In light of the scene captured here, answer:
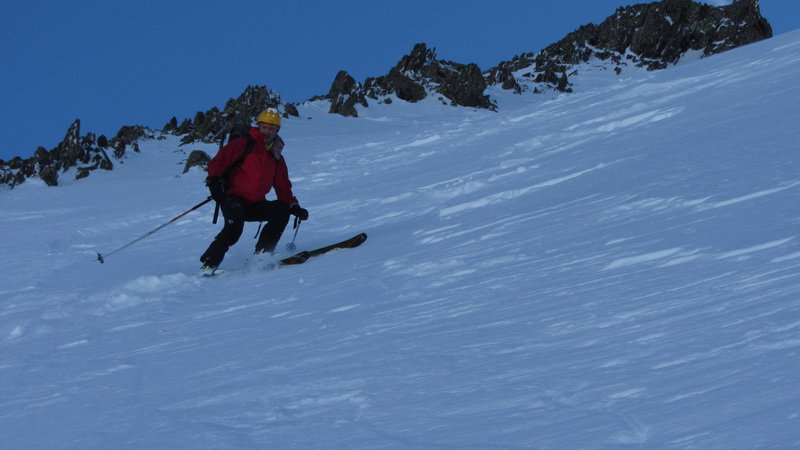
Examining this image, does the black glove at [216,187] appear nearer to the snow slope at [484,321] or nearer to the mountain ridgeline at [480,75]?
the snow slope at [484,321]

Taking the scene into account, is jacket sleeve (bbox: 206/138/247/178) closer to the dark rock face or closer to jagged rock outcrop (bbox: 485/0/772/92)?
the dark rock face

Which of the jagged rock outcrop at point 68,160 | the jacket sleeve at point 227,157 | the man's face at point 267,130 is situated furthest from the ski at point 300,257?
the jagged rock outcrop at point 68,160

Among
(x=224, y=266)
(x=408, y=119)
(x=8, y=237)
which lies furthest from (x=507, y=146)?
(x=408, y=119)

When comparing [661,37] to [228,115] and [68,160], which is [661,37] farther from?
[68,160]

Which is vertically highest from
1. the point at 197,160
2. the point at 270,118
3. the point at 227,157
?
the point at 197,160

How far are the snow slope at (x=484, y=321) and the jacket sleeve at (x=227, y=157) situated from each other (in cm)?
99

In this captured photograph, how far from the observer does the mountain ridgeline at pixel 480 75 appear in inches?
967

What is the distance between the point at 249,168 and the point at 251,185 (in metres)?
0.18

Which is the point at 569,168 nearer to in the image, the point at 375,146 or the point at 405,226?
the point at 405,226

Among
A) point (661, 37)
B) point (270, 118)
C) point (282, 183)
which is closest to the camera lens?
point (270, 118)

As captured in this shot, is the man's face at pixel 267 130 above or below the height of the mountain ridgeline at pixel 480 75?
below

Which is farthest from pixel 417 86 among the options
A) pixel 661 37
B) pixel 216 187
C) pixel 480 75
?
pixel 216 187

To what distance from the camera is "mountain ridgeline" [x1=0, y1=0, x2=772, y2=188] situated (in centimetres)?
2456

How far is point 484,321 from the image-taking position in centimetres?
330
